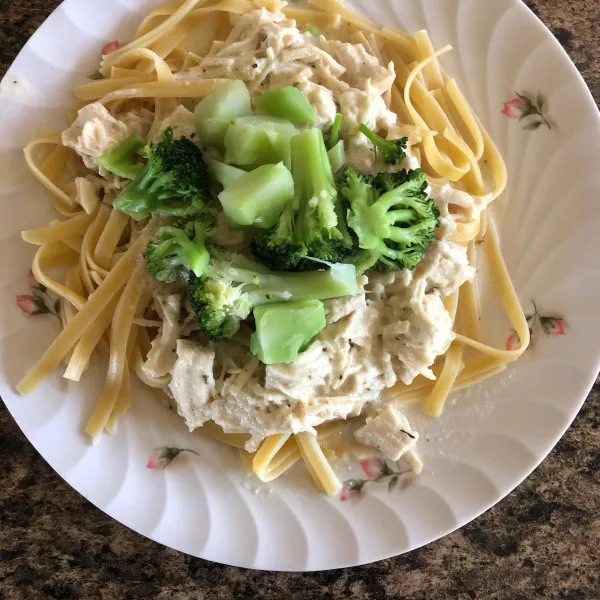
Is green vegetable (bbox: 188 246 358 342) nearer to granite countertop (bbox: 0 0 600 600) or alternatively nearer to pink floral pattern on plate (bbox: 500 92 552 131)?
pink floral pattern on plate (bbox: 500 92 552 131)

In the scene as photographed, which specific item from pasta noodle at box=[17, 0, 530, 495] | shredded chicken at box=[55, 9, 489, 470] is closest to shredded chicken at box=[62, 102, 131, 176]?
shredded chicken at box=[55, 9, 489, 470]

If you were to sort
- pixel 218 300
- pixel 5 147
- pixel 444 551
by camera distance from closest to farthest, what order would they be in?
pixel 218 300 → pixel 5 147 → pixel 444 551

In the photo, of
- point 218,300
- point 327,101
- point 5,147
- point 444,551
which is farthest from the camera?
point 444,551

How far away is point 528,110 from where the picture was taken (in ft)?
8.11

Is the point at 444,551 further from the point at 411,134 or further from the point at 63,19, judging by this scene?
the point at 63,19

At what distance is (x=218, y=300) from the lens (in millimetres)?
1937

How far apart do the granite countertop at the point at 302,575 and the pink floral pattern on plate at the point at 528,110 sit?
1.34m

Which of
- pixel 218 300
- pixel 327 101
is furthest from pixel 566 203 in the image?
pixel 218 300

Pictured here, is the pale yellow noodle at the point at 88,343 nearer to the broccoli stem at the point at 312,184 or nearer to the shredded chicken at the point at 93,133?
the shredded chicken at the point at 93,133

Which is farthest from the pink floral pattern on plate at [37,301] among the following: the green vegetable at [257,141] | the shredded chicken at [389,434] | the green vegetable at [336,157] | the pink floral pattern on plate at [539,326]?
the pink floral pattern on plate at [539,326]

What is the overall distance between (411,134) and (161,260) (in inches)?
45.4

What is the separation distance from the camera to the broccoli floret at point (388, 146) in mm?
2090

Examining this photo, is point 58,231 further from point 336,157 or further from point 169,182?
point 336,157

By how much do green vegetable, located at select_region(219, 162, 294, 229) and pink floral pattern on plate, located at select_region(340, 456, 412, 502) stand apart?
3.68ft
